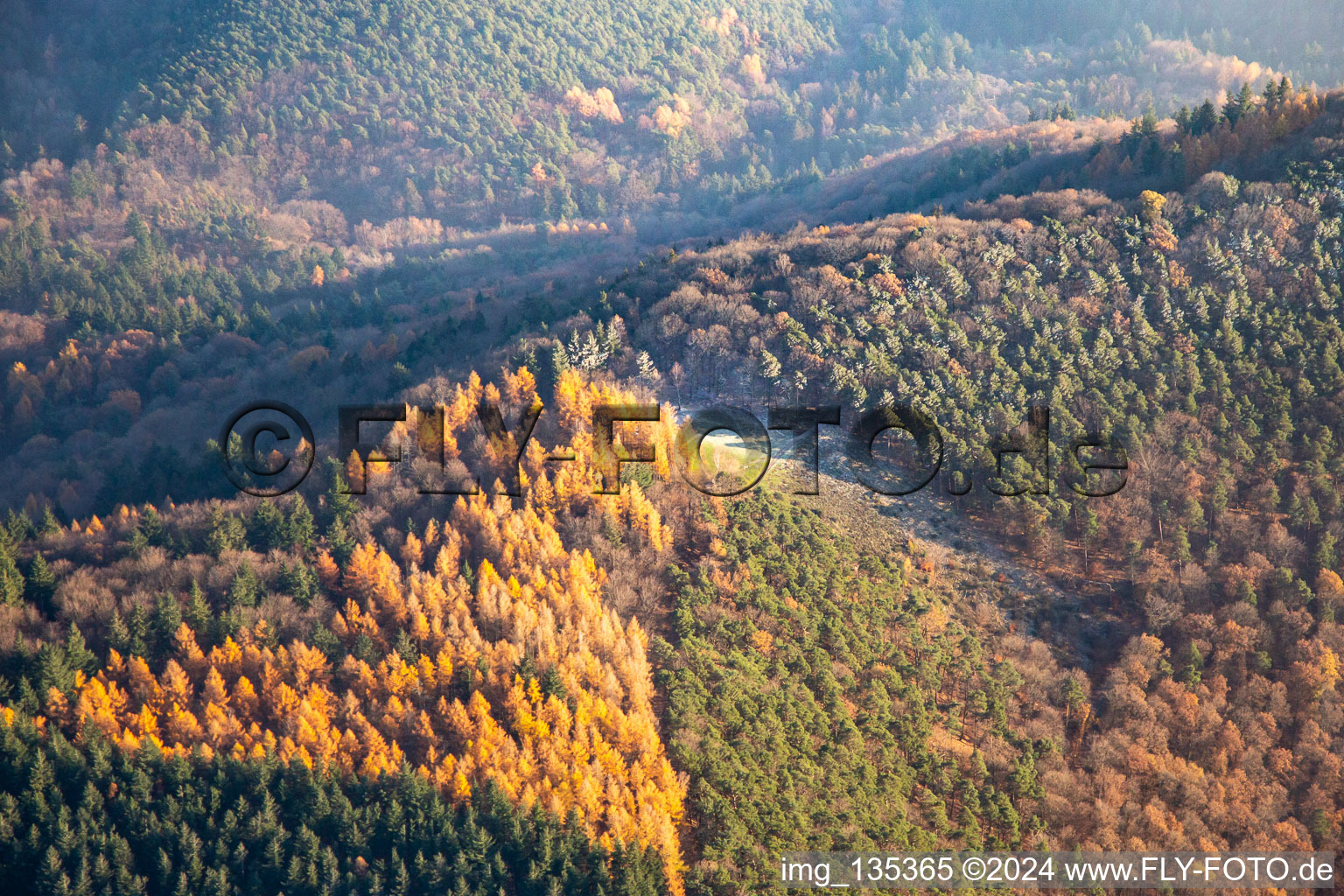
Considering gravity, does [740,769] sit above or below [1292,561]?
below

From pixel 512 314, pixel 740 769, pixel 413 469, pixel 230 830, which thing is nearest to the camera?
pixel 230 830

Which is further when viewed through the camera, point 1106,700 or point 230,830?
point 1106,700

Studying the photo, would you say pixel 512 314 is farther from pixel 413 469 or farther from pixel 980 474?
pixel 980 474

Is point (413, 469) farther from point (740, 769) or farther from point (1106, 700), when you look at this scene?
point (1106, 700)

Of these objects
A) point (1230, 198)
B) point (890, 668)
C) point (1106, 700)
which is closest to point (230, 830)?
point (890, 668)

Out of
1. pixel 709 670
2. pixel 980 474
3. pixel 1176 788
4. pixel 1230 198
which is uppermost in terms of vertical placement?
pixel 1230 198

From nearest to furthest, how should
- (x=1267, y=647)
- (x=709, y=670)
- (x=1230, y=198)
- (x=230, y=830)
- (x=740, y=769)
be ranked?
(x=230, y=830) → (x=740, y=769) → (x=709, y=670) → (x=1267, y=647) → (x=1230, y=198)

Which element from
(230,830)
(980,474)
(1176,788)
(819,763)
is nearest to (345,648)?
(230,830)

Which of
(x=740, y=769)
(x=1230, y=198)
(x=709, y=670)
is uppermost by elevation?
(x=1230, y=198)

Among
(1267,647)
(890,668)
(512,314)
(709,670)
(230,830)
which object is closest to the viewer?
(230,830)
